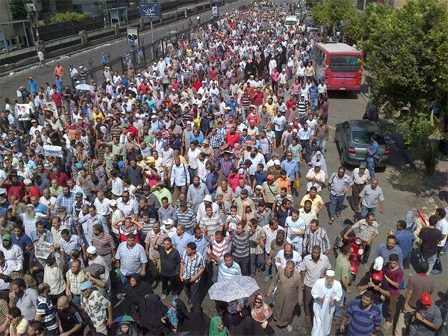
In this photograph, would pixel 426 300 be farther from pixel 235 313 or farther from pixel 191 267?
pixel 191 267

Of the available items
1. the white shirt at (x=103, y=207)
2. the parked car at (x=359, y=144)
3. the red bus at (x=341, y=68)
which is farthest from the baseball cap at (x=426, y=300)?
the red bus at (x=341, y=68)

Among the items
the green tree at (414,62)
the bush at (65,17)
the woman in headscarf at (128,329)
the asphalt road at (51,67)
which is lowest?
the asphalt road at (51,67)

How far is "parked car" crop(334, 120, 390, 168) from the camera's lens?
1334cm

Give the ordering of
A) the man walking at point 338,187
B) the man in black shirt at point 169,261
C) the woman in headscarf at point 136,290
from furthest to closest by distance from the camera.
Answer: the man walking at point 338,187 → the man in black shirt at point 169,261 → the woman in headscarf at point 136,290

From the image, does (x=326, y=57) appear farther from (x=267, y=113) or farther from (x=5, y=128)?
(x=5, y=128)

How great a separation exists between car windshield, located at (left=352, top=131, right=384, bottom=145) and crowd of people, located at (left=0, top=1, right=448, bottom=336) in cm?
105

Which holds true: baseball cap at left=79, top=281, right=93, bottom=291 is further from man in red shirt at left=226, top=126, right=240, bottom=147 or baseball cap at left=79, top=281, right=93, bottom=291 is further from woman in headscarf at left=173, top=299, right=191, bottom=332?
man in red shirt at left=226, top=126, right=240, bottom=147

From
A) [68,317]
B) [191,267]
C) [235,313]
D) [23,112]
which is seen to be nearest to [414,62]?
[191,267]

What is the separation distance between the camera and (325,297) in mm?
6566

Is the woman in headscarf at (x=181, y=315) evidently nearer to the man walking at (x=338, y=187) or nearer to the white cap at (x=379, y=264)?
the white cap at (x=379, y=264)

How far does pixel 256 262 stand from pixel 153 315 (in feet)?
9.43

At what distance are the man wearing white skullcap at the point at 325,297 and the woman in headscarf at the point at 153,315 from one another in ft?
7.74

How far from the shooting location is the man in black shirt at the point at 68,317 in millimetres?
6270

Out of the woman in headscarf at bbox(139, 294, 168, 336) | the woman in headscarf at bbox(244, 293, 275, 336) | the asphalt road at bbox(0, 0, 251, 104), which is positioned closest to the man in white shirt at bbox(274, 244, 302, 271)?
the woman in headscarf at bbox(244, 293, 275, 336)
